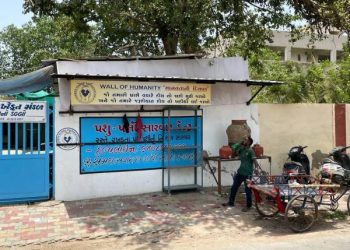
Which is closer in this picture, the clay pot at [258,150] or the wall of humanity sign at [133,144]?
the wall of humanity sign at [133,144]

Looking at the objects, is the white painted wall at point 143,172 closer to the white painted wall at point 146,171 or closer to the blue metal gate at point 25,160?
the white painted wall at point 146,171

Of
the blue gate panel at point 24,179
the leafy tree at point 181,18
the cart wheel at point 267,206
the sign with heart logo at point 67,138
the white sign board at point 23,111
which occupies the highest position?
the leafy tree at point 181,18

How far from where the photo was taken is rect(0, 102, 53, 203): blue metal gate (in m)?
8.06

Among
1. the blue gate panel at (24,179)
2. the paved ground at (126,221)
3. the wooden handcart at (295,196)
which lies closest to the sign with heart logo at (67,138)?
the blue gate panel at (24,179)

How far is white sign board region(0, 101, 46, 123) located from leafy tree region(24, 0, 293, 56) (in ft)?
11.9

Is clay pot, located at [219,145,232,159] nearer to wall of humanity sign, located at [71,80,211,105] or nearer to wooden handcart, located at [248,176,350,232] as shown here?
wall of humanity sign, located at [71,80,211,105]

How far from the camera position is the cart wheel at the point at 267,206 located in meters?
7.58

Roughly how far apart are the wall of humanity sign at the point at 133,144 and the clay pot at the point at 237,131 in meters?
0.69

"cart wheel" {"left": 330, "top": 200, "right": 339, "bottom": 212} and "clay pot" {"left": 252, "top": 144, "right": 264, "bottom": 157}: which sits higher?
"clay pot" {"left": 252, "top": 144, "right": 264, "bottom": 157}

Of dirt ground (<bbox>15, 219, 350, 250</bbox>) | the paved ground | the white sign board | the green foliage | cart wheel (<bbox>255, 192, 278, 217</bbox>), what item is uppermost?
the green foliage

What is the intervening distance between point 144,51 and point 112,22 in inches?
86.2

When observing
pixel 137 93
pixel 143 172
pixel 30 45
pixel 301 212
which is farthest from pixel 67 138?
pixel 30 45

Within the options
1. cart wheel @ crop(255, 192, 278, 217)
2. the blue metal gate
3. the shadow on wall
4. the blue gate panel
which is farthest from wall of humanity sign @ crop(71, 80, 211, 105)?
the shadow on wall

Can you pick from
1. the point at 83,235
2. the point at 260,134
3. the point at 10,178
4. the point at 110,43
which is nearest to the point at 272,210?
the point at 260,134
